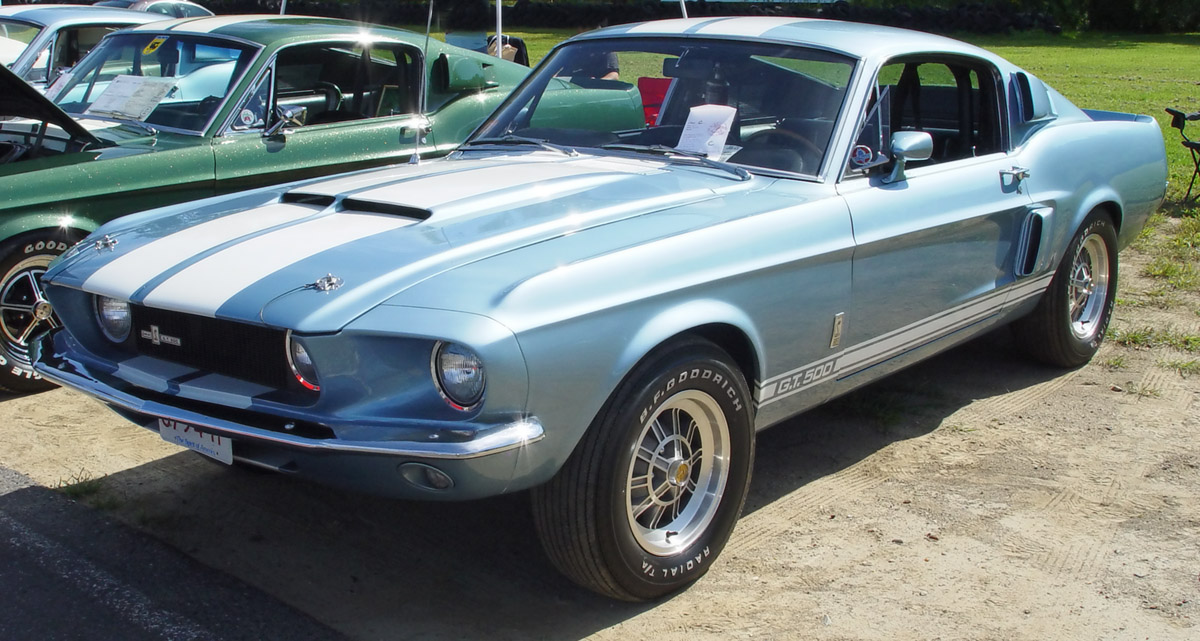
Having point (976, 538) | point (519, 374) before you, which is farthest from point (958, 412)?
point (519, 374)

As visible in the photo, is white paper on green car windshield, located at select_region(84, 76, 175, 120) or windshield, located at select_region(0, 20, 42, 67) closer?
white paper on green car windshield, located at select_region(84, 76, 175, 120)

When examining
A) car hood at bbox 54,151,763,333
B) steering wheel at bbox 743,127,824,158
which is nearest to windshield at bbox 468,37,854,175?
steering wheel at bbox 743,127,824,158

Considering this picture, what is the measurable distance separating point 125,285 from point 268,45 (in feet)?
9.92

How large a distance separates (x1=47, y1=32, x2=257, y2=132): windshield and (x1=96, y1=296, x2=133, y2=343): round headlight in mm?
2402

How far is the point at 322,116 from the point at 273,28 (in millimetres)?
519

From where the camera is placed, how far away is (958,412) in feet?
15.5

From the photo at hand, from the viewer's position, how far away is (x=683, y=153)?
156 inches

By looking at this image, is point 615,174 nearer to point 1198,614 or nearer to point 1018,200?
point 1018,200

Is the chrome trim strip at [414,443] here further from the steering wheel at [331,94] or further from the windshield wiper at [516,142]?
the steering wheel at [331,94]

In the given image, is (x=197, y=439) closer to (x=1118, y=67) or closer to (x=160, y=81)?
(x=160, y=81)

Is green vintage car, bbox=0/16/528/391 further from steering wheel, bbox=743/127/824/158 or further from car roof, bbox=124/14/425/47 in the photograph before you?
steering wheel, bbox=743/127/824/158

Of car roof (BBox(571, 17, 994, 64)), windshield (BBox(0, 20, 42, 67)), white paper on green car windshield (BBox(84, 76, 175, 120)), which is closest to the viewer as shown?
car roof (BBox(571, 17, 994, 64))

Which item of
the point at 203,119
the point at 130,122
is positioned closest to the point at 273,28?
the point at 203,119

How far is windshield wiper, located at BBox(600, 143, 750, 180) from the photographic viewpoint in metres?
3.79
